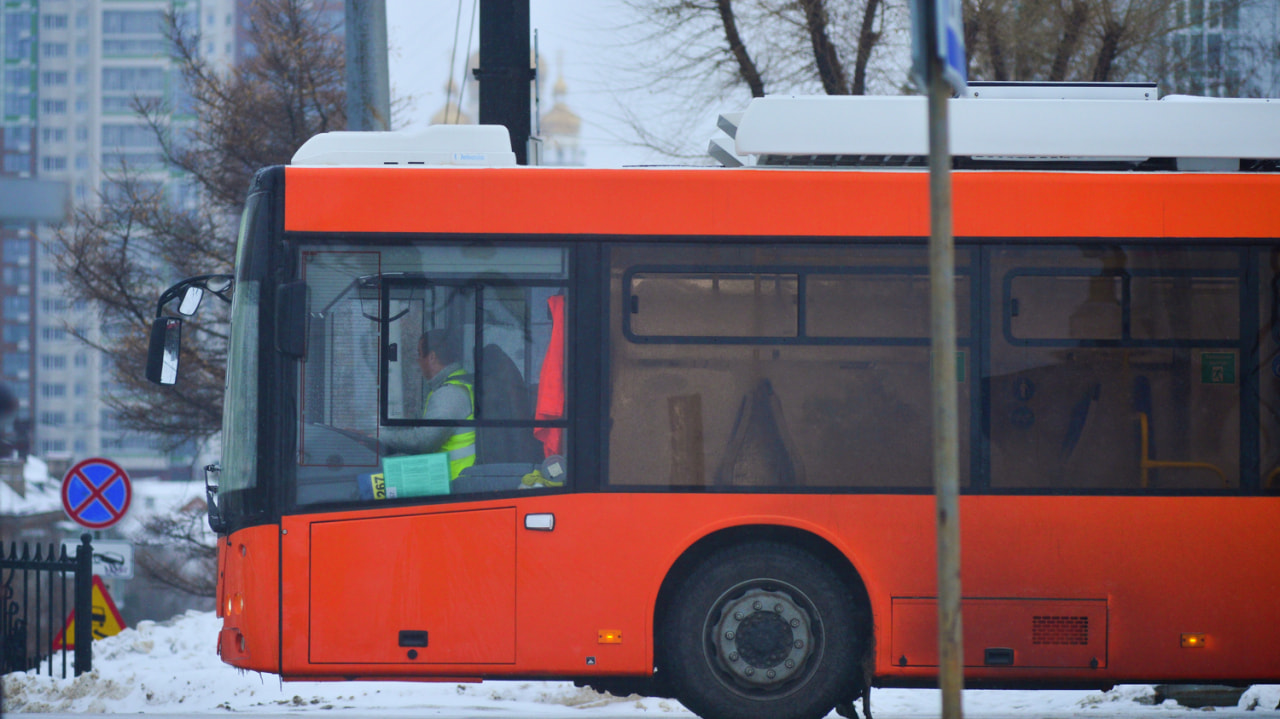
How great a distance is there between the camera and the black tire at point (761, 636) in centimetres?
554

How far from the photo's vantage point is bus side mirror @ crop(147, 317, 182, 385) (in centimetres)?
582

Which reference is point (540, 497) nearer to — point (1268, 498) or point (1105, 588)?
point (1105, 588)

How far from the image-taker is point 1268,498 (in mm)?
5527

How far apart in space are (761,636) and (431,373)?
6.75 ft

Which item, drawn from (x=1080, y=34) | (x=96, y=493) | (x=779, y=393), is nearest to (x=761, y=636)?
(x=779, y=393)

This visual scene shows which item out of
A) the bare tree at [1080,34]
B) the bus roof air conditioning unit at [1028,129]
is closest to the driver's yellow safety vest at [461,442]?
the bus roof air conditioning unit at [1028,129]

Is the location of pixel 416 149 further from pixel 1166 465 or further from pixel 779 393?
pixel 1166 465

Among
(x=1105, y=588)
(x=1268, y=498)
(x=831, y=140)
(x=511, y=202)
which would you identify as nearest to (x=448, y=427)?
(x=511, y=202)

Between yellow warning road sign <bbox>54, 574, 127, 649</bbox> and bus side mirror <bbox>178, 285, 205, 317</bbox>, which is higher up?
bus side mirror <bbox>178, 285, 205, 317</bbox>

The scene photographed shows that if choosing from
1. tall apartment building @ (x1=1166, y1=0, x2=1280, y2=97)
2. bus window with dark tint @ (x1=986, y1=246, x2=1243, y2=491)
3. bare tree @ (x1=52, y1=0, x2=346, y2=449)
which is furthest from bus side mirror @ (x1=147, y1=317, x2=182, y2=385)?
tall apartment building @ (x1=1166, y1=0, x2=1280, y2=97)

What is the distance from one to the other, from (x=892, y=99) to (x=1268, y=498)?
8.74 ft

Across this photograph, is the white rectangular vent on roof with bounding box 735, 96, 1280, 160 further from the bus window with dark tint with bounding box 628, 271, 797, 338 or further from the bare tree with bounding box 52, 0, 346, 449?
the bare tree with bounding box 52, 0, 346, 449

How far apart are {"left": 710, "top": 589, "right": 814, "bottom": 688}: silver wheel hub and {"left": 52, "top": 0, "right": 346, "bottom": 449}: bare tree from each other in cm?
1210

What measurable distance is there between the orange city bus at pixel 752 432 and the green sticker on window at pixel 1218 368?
15 millimetres
